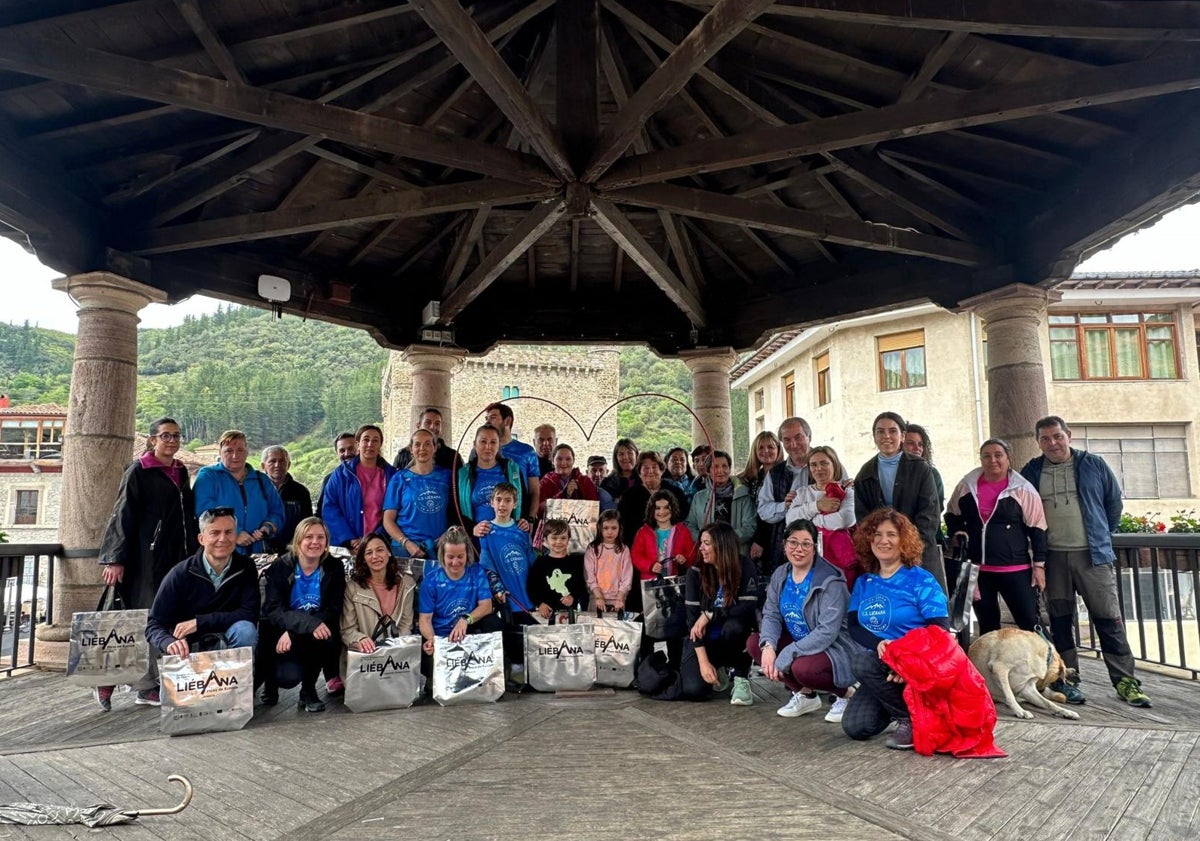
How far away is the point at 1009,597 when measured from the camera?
468 centimetres

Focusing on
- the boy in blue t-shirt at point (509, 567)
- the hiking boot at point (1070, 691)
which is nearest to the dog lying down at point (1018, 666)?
the hiking boot at point (1070, 691)

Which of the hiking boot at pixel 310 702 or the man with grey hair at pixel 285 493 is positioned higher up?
the man with grey hair at pixel 285 493

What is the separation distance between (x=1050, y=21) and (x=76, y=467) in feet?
22.5

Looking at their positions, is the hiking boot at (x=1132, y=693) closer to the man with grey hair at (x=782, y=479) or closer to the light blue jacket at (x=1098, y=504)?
the light blue jacket at (x=1098, y=504)

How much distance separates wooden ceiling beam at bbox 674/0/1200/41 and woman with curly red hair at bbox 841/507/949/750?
2.56 m

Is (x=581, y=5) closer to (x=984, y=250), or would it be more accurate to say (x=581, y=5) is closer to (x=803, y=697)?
(x=984, y=250)

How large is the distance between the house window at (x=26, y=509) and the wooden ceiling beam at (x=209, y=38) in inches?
1779

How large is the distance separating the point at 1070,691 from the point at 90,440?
6992mm

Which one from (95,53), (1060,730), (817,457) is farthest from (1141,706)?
(95,53)

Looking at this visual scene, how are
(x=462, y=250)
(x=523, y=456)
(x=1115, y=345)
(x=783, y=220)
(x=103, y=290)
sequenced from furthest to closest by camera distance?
(x=1115, y=345), (x=462, y=250), (x=523, y=456), (x=103, y=290), (x=783, y=220)

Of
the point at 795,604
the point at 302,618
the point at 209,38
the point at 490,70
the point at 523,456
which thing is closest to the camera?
the point at 490,70

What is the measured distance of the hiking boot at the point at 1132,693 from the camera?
436cm

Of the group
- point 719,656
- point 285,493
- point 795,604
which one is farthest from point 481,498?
point 795,604

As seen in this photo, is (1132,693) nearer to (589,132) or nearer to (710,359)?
(589,132)
